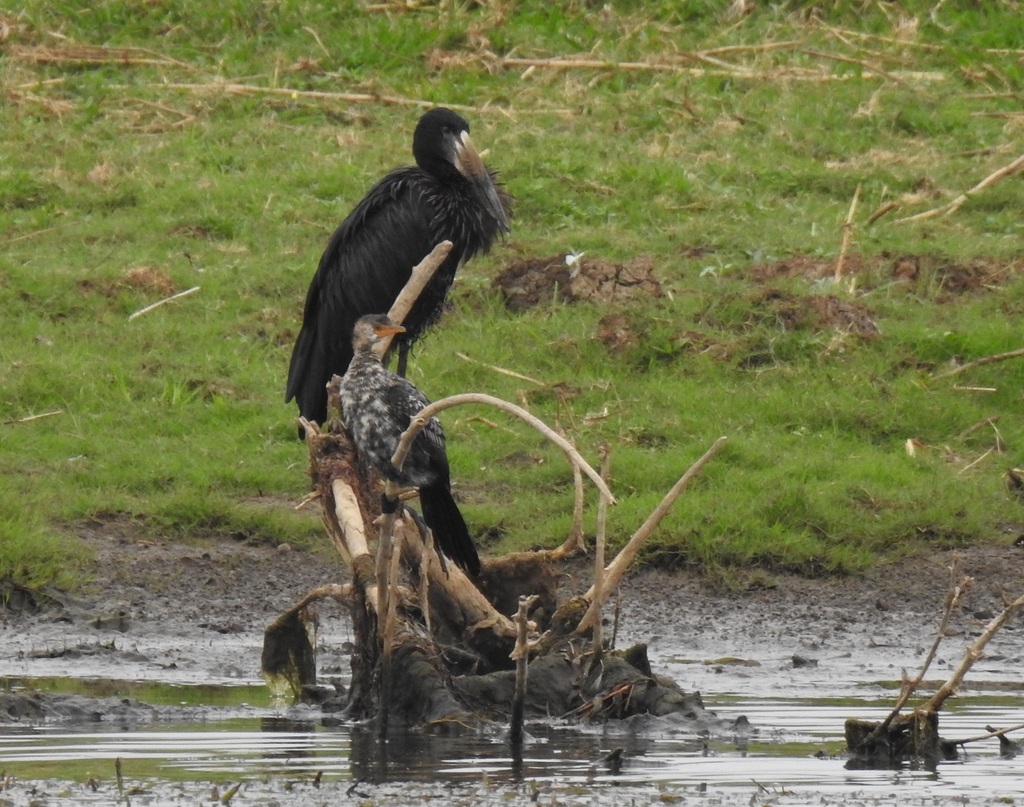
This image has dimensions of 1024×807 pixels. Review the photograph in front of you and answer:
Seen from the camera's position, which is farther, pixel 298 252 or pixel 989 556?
pixel 298 252

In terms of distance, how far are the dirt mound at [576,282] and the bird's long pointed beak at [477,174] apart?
1842 mm

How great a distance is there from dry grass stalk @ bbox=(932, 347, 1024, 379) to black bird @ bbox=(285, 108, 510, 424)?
2.48 m

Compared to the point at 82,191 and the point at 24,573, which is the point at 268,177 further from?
the point at 24,573

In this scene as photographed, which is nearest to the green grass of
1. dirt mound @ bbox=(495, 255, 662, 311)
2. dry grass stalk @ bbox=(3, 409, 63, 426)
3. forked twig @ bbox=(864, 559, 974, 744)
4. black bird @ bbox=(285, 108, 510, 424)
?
dry grass stalk @ bbox=(3, 409, 63, 426)

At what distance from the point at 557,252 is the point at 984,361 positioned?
98.2 inches

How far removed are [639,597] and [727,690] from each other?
1.32 m

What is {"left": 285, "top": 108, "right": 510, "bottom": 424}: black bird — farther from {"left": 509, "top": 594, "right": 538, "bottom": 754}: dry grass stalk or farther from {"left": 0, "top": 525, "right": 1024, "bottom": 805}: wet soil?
{"left": 509, "top": 594, "right": 538, "bottom": 754}: dry grass stalk

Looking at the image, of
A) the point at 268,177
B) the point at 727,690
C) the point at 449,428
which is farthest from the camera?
the point at 268,177

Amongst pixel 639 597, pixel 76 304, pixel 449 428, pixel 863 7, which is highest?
pixel 863 7

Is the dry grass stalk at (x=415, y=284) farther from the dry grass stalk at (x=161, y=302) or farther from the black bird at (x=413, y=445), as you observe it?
the dry grass stalk at (x=161, y=302)

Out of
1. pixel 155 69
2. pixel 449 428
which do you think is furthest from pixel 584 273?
pixel 155 69

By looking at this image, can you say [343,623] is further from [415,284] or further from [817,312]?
Answer: [817,312]

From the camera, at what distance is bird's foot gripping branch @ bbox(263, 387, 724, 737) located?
658 cm

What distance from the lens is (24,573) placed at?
328 inches
